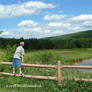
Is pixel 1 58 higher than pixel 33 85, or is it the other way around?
pixel 1 58

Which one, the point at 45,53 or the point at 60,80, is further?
the point at 45,53

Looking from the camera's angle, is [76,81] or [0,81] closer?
[76,81]

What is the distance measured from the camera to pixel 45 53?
1639 centimetres

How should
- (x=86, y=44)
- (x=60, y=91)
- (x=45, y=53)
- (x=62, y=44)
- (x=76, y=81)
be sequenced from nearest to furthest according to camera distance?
1. (x=60, y=91)
2. (x=76, y=81)
3. (x=45, y=53)
4. (x=62, y=44)
5. (x=86, y=44)

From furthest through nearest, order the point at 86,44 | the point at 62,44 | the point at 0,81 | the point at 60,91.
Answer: the point at 86,44, the point at 62,44, the point at 0,81, the point at 60,91

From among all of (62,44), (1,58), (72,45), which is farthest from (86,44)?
(1,58)

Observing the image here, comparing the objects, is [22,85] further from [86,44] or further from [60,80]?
[86,44]

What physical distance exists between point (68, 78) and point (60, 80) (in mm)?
354

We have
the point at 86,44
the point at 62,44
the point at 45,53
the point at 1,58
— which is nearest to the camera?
the point at 1,58

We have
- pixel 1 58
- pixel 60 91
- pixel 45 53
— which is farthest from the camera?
pixel 45 53

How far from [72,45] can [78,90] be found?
73.0 metres

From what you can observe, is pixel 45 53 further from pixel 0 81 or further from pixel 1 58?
pixel 0 81

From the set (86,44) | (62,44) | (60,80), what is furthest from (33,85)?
(86,44)

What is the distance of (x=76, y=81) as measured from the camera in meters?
7.29
